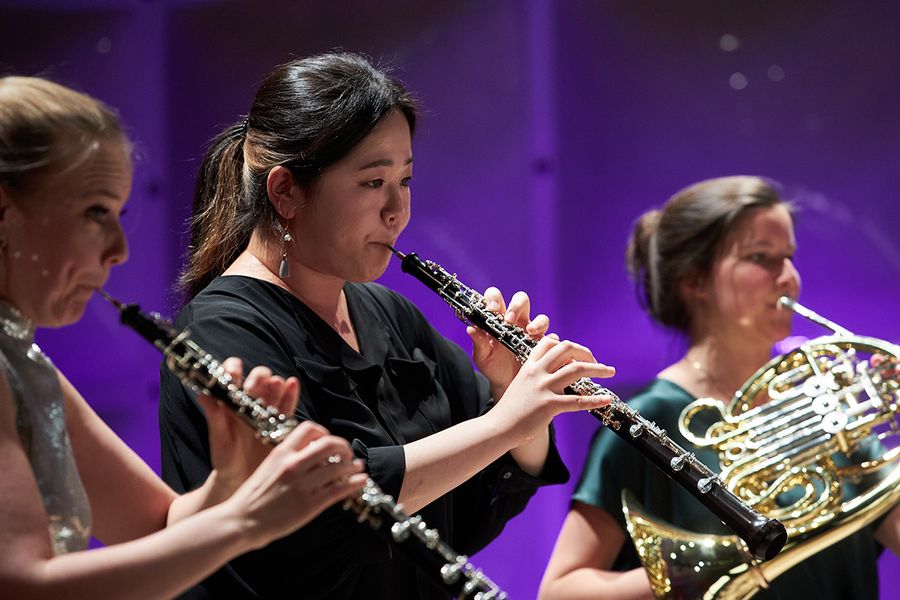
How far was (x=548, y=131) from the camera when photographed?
3.24 meters

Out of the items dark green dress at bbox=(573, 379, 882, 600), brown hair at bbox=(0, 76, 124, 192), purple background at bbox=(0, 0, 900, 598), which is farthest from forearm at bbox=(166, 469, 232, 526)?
purple background at bbox=(0, 0, 900, 598)

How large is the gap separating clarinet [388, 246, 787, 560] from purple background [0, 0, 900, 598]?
1.33 m

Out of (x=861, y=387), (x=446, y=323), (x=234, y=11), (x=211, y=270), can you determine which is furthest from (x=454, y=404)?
(x=234, y=11)

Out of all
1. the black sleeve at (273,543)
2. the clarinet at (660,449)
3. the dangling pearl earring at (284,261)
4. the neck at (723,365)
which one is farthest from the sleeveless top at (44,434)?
the neck at (723,365)

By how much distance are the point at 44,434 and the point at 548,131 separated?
2220 mm

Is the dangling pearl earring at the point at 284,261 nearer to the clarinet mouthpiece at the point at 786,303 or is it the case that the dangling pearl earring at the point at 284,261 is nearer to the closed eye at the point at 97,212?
the closed eye at the point at 97,212


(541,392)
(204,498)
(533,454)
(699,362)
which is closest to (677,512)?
(699,362)

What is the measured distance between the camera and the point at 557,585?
91.4 inches

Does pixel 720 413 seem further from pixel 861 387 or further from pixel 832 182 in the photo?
pixel 832 182

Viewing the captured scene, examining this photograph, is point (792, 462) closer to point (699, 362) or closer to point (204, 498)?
point (699, 362)

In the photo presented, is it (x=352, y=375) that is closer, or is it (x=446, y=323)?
(x=352, y=375)

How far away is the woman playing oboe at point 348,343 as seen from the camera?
163 centimetres

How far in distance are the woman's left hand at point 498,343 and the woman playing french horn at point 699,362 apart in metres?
0.49

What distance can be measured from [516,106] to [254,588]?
6.15 feet
